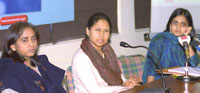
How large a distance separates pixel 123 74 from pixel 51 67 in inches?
31.1

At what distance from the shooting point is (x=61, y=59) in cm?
364

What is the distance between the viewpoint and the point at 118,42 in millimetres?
4332

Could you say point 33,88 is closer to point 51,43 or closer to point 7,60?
point 7,60

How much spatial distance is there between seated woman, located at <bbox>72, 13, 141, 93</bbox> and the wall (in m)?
0.53

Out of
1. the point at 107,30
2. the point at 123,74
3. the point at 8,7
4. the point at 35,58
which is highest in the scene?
the point at 8,7

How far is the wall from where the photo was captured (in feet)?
11.7

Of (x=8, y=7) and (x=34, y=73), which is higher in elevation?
(x=8, y=7)

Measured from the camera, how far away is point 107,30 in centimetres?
313

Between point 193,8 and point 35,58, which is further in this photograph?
point 193,8

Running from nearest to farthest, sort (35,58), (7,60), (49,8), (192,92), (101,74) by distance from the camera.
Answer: (192,92) → (7,60) → (35,58) → (101,74) → (49,8)

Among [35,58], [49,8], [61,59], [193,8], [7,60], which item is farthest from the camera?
[193,8]

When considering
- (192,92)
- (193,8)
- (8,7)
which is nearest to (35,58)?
(8,7)

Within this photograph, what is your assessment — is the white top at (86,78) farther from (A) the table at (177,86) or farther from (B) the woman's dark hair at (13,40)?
(B) the woman's dark hair at (13,40)

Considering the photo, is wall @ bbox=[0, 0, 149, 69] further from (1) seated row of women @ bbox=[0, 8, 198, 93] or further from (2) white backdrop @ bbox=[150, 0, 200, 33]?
(1) seated row of women @ bbox=[0, 8, 198, 93]
